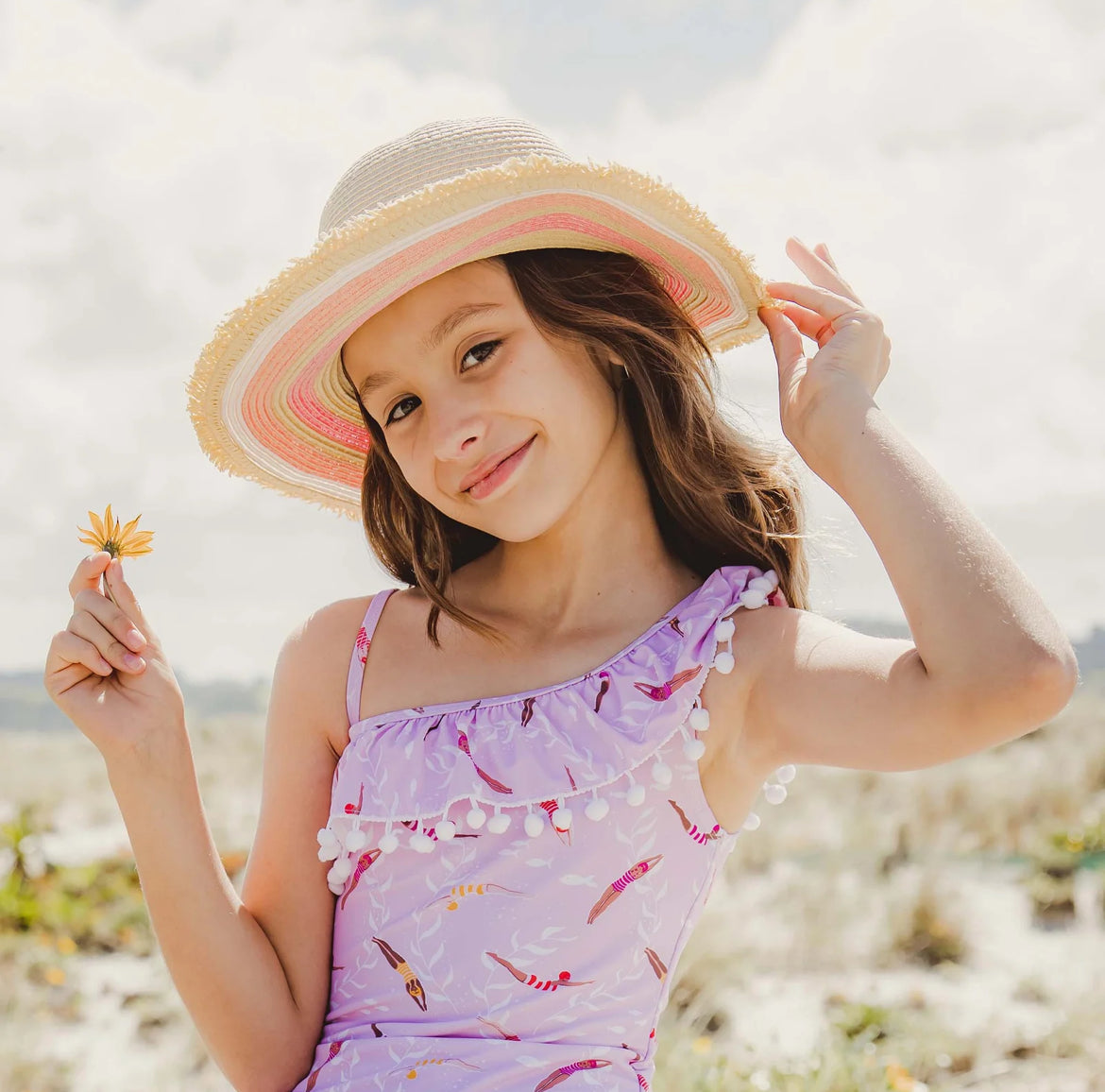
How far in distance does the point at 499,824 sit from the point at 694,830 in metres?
0.36

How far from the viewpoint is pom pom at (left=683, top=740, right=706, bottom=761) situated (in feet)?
7.21

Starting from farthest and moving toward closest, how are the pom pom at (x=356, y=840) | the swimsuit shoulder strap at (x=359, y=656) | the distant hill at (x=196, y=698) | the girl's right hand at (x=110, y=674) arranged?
the distant hill at (x=196, y=698)
the swimsuit shoulder strap at (x=359, y=656)
the pom pom at (x=356, y=840)
the girl's right hand at (x=110, y=674)

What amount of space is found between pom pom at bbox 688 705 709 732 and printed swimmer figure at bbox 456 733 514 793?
1.15 ft

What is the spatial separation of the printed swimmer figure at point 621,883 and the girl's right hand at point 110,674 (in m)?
0.81

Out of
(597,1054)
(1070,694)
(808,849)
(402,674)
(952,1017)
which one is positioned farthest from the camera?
(808,849)

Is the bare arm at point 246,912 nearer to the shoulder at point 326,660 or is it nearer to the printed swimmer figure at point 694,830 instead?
the shoulder at point 326,660

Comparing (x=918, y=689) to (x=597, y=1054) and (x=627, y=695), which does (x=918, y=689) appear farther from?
(x=597, y=1054)

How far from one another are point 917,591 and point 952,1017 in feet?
12.7

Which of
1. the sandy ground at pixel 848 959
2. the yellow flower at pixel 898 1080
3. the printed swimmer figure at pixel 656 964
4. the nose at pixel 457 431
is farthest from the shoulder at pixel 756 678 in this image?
the sandy ground at pixel 848 959

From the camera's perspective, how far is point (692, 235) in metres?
2.47

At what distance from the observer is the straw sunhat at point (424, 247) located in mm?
2229

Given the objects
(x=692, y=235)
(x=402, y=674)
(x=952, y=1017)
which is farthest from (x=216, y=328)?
(x=952, y=1017)

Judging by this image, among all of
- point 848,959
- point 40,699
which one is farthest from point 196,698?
point 848,959

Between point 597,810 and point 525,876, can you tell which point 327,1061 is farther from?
point 597,810
